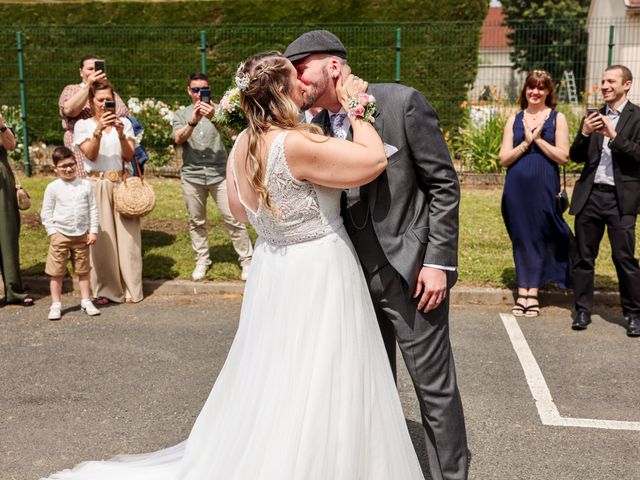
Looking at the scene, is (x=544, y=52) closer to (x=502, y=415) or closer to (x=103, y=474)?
(x=502, y=415)

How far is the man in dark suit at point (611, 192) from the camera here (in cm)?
676

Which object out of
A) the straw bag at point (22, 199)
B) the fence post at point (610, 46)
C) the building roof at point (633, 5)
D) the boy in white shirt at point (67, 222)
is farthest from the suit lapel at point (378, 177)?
the building roof at point (633, 5)

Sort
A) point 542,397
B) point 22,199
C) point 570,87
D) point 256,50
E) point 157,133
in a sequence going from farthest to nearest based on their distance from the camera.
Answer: point 570,87 → point 256,50 → point 157,133 → point 22,199 → point 542,397

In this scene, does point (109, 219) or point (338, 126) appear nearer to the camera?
point (338, 126)

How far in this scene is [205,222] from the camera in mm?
8562

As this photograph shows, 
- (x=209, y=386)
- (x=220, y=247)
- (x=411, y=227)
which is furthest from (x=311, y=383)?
(x=220, y=247)

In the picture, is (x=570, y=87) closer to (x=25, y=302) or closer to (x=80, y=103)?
(x=80, y=103)

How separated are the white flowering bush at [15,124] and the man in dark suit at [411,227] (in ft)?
42.0

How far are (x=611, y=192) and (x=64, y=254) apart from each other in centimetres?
505

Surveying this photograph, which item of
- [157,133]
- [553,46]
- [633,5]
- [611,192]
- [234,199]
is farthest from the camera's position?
[633,5]

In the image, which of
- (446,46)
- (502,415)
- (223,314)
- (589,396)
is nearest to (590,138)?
(589,396)

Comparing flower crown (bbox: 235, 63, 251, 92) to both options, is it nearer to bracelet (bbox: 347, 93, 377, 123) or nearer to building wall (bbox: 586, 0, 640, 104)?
bracelet (bbox: 347, 93, 377, 123)

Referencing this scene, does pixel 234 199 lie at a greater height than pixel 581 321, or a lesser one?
greater

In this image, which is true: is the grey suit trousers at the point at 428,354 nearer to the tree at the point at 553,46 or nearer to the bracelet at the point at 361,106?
the bracelet at the point at 361,106
